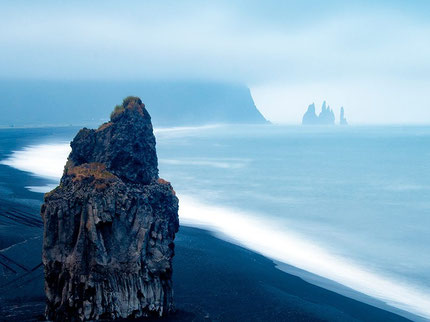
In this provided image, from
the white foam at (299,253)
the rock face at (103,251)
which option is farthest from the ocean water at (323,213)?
the rock face at (103,251)

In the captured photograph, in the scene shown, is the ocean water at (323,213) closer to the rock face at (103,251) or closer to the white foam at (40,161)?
the white foam at (40,161)

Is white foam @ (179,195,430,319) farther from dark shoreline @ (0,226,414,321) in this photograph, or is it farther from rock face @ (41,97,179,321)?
rock face @ (41,97,179,321)

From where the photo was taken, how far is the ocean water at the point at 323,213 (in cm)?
2347

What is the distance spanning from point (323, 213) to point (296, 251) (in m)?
12.0

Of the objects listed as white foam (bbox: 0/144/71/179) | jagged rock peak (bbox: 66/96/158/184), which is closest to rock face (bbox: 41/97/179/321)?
jagged rock peak (bbox: 66/96/158/184)

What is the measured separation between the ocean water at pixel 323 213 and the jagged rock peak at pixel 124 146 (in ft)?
38.5

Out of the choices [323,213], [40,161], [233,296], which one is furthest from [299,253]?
[40,161]

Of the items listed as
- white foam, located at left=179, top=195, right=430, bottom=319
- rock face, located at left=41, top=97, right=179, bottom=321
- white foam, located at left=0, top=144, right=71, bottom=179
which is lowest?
white foam, located at left=179, top=195, right=430, bottom=319

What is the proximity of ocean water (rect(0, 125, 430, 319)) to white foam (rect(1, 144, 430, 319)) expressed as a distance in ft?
0.18

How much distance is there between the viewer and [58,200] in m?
12.9

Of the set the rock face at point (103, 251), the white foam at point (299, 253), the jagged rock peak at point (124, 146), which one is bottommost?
the white foam at point (299, 253)

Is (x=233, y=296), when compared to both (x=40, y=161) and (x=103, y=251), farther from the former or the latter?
(x=40, y=161)

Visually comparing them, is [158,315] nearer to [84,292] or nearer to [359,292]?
[84,292]

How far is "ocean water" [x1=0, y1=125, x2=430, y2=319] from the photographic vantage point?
2347 centimetres
